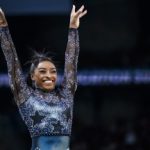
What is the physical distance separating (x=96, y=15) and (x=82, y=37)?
355 millimetres

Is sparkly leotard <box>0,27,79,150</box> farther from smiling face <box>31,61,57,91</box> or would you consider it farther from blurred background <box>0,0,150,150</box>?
blurred background <box>0,0,150,150</box>

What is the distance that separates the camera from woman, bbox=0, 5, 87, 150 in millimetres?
4762

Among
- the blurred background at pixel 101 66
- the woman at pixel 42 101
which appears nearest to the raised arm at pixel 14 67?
the woman at pixel 42 101

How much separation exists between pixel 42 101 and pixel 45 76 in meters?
0.17

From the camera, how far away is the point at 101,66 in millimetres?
9086

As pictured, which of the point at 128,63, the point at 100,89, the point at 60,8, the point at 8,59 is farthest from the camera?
the point at 100,89

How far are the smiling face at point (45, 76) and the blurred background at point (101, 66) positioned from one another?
3.80 m

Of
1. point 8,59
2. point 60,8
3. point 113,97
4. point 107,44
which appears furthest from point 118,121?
point 8,59

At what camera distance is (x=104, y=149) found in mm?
8555

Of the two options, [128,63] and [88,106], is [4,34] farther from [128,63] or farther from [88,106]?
[88,106]

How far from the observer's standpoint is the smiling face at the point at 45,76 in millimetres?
4855

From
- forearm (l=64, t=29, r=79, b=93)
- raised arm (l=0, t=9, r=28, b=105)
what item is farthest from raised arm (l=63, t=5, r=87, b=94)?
raised arm (l=0, t=9, r=28, b=105)

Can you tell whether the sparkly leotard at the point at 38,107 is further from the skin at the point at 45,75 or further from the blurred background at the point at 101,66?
the blurred background at the point at 101,66

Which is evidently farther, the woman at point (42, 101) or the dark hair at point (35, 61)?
the dark hair at point (35, 61)
